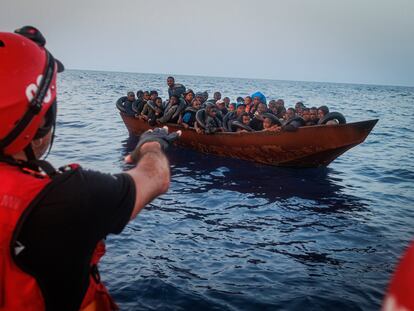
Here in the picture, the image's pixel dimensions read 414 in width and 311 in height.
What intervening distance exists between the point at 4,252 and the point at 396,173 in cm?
1305

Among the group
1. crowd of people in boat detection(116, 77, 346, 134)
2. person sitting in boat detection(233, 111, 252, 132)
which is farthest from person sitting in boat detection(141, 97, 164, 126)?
person sitting in boat detection(233, 111, 252, 132)

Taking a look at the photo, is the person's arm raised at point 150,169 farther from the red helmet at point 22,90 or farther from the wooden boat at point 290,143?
the wooden boat at point 290,143

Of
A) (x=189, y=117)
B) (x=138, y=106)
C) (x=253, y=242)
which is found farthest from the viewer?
(x=138, y=106)

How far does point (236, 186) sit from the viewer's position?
1009 centimetres

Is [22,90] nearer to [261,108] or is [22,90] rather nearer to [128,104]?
[261,108]

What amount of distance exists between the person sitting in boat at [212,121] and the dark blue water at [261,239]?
1426 millimetres

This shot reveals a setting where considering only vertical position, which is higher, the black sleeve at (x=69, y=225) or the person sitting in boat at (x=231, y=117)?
the black sleeve at (x=69, y=225)

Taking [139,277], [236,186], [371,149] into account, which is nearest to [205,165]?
[236,186]

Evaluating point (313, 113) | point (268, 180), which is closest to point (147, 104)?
point (313, 113)

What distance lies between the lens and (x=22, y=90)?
1396mm

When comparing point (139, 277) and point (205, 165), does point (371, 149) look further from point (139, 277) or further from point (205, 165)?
point (139, 277)

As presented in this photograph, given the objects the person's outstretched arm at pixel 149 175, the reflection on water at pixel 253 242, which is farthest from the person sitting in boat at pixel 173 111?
the person's outstretched arm at pixel 149 175

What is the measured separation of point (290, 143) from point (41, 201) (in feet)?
33.7

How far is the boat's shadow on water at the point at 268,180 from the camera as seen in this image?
923 centimetres
